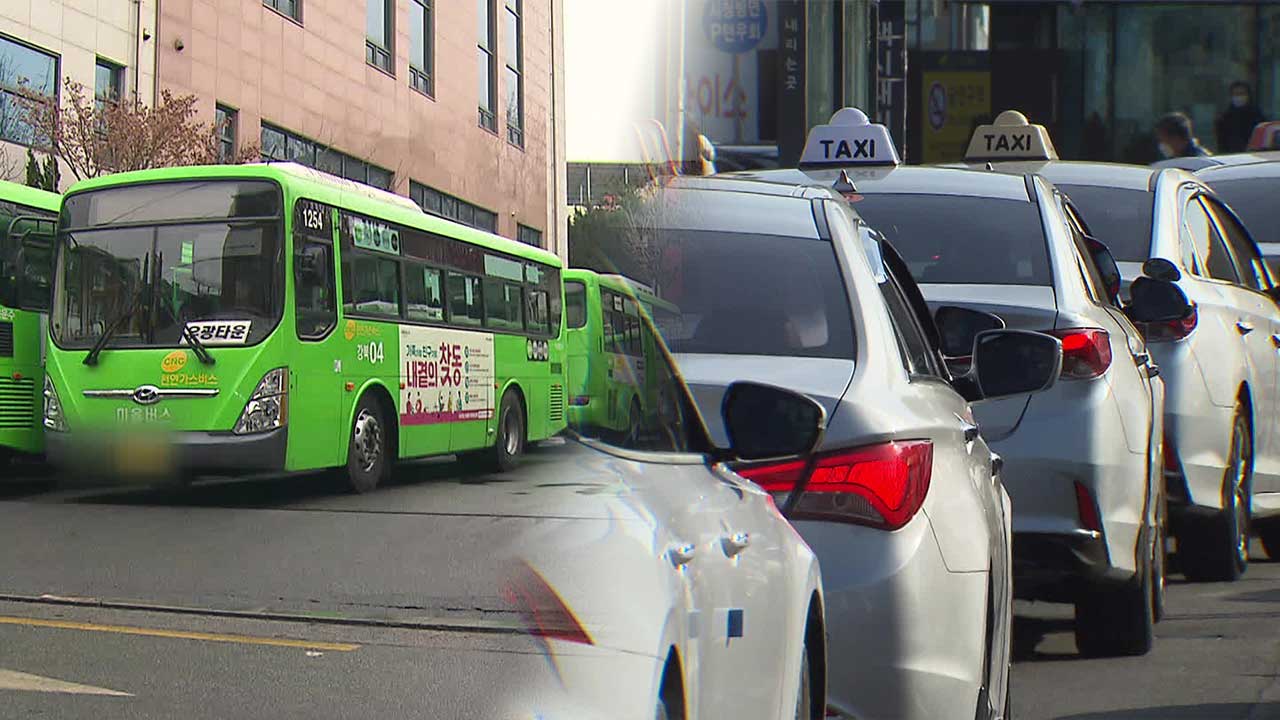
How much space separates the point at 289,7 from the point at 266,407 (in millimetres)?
484

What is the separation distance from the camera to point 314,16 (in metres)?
1.35

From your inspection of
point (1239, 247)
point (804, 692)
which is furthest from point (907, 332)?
point (1239, 247)

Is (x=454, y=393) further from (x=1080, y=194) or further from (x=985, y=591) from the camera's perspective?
(x=1080, y=194)

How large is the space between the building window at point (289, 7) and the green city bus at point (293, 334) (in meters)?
0.11

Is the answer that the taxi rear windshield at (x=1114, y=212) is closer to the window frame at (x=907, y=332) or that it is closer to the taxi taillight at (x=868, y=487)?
the window frame at (x=907, y=332)

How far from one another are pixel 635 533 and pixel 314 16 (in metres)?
0.45

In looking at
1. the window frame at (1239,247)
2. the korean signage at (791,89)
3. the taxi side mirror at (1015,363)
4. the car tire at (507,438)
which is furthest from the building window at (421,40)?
the window frame at (1239,247)

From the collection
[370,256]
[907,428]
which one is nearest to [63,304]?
[370,256]

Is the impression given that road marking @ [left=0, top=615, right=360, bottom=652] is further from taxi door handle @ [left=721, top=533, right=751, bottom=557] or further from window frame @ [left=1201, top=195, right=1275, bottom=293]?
window frame @ [left=1201, top=195, right=1275, bottom=293]

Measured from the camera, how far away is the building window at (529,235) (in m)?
1.38

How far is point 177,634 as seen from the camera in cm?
156

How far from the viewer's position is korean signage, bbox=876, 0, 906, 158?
14828 millimetres

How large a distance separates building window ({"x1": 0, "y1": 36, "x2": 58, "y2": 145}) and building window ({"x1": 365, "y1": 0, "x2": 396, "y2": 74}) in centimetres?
23

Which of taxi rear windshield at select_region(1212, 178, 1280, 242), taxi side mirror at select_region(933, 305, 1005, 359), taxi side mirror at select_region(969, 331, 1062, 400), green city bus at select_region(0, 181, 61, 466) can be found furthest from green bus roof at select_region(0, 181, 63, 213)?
taxi rear windshield at select_region(1212, 178, 1280, 242)
